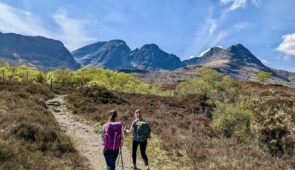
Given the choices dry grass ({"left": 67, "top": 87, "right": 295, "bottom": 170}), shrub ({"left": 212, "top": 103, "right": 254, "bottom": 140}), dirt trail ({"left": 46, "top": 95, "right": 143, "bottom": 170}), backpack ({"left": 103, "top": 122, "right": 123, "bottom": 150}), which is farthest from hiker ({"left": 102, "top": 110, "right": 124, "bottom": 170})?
shrub ({"left": 212, "top": 103, "right": 254, "bottom": 140})

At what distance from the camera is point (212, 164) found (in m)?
14.8

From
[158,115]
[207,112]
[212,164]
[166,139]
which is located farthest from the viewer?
[207,112]

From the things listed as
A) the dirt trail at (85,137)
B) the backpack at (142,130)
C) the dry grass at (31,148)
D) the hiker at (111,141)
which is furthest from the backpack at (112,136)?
the dirt trail at (85,137)

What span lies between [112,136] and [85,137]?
8645mm

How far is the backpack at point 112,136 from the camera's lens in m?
11.3

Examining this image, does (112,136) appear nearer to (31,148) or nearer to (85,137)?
(31,148)

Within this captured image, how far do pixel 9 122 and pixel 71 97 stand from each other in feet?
59.6

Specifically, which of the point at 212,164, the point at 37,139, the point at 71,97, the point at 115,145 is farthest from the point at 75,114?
the point at 115,145

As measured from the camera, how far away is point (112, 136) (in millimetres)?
11289

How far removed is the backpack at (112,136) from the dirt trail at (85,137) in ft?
8.99

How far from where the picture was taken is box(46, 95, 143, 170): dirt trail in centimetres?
1488

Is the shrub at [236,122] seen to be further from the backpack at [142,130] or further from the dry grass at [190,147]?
the backpack at [142,130]

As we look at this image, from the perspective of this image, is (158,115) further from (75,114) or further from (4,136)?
(4,136)

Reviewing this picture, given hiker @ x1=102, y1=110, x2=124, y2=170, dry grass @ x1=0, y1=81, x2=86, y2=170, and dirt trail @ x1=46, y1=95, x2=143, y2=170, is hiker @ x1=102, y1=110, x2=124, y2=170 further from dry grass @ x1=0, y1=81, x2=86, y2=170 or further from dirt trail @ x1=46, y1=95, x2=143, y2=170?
dirt trail @ x1=46, y1=95, x2=143, y2=170
